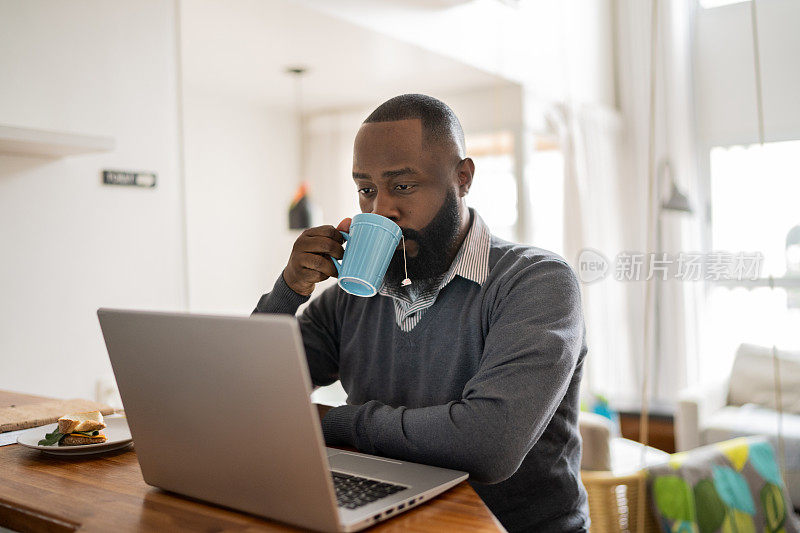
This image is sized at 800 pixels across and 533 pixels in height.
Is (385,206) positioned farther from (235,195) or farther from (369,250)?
(235,195)

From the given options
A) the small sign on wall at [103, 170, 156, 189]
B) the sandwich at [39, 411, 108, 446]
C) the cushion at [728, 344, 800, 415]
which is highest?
the small sign on wall at [103, 170, 156, 189]

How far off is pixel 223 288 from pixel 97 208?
2848 millimetres

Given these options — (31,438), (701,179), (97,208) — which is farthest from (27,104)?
(701,179)

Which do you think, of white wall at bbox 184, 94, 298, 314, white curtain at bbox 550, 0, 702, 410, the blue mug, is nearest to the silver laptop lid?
→ the blue mug

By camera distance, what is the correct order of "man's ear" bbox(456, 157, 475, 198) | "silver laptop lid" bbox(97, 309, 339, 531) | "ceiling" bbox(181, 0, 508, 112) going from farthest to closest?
"ceiling" bbox(181, 0, 508, 112) < "man's ear" bbox(456, 157, 475, 198) < "silver laptop lid" bbox(97, 309, 339, 531)

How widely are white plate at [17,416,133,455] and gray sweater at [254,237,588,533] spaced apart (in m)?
0.31

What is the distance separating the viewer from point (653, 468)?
2.43 meters

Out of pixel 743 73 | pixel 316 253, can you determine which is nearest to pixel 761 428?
pixel 743 73

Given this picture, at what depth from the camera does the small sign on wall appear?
2.44 metres

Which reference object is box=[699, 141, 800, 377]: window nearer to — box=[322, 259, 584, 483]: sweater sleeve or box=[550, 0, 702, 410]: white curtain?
box=[550, 0, 702, 410]: white curtain

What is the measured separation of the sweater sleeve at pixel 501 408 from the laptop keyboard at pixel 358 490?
12 cm

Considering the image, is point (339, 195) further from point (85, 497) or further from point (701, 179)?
point (85, 497)

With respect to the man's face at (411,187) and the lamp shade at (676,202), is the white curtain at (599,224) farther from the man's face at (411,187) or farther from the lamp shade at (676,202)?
the man's face at (411,187)

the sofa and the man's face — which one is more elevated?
the man's face
